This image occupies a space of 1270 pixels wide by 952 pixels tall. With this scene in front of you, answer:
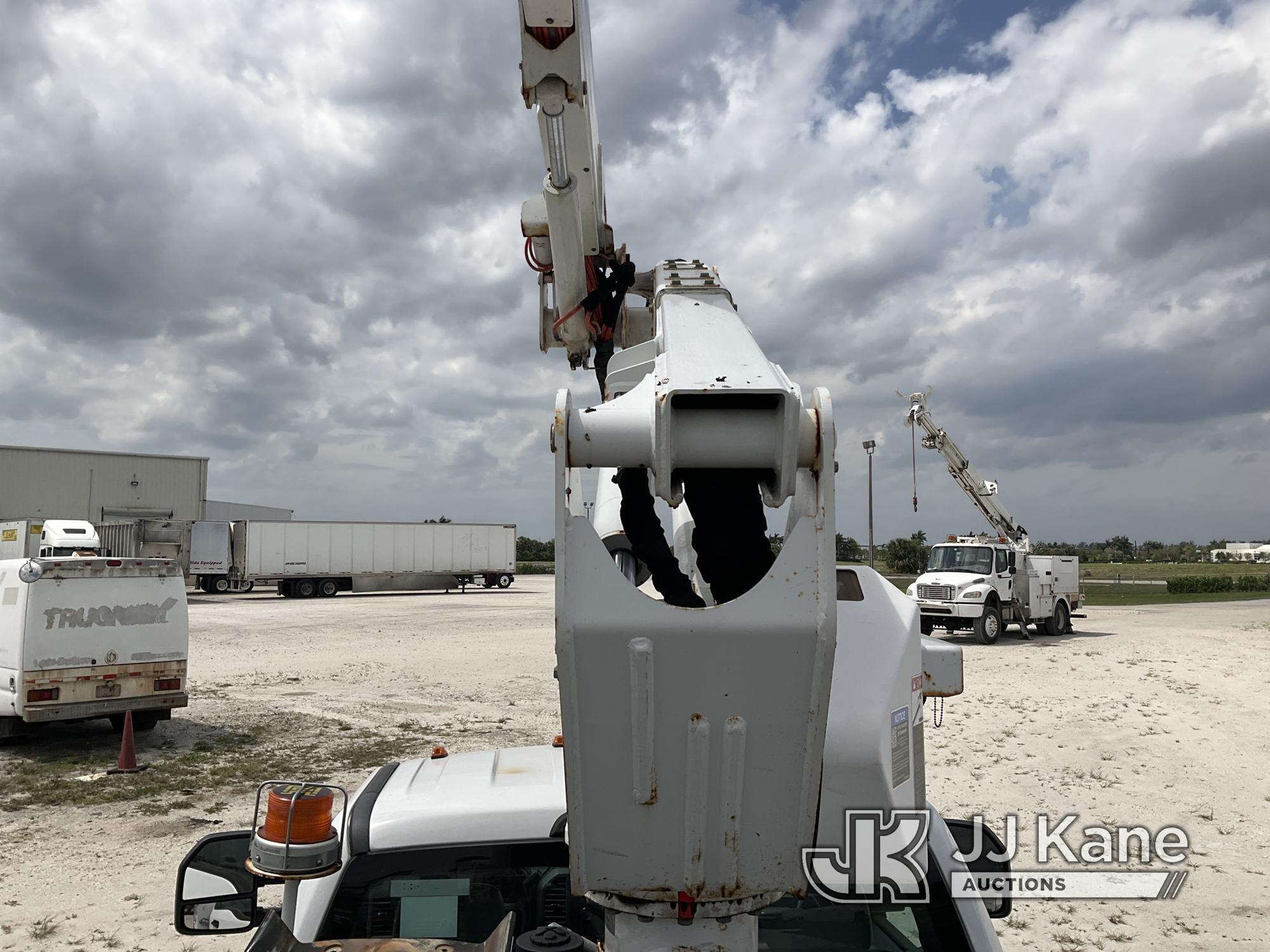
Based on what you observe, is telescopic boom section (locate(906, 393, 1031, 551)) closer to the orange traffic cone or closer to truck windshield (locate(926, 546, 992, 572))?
truck windshield (locate(926, 546, 992, 572))

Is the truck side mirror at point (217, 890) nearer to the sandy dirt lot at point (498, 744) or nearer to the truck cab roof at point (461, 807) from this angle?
the truck cab roof at point (461, 807)

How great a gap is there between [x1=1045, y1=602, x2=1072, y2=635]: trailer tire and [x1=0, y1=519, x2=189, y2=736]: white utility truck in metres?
23.4

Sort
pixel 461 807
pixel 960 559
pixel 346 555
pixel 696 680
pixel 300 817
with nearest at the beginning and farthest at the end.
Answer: pixel 696 680, pixel 300 817, pixel 461 807, pixel 960 559, pixel 346 555

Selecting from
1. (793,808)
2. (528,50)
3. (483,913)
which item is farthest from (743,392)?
(483,913)

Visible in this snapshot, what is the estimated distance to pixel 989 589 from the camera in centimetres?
2394

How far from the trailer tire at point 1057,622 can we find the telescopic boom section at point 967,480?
1.96 m

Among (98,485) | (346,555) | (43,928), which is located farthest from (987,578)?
(98,485)

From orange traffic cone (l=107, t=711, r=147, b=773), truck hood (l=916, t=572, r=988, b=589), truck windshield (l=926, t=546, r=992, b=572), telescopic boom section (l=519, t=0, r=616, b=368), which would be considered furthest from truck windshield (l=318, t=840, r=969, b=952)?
truck windshield (l=926, t=546, r=992, b=572)

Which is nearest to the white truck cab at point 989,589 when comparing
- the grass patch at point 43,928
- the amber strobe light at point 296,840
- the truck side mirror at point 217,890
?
the grass patch at point 43,928

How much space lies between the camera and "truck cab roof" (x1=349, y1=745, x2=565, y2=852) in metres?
2.69

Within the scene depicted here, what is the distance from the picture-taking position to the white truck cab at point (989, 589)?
23766 mm

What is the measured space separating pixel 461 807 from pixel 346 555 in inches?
1514

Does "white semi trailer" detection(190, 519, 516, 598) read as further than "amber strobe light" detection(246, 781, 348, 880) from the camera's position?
Yes

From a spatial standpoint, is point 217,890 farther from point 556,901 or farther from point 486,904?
point 556,901
